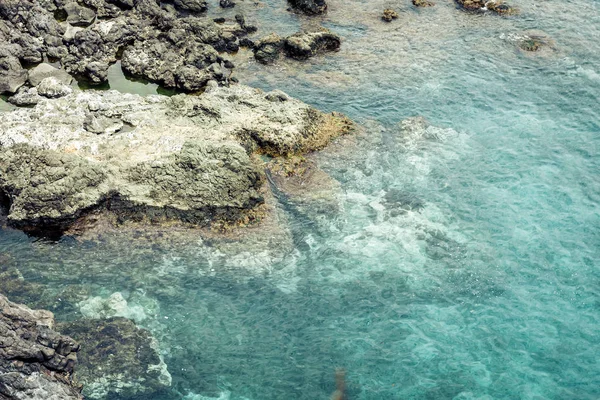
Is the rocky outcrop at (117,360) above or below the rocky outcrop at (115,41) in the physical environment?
below

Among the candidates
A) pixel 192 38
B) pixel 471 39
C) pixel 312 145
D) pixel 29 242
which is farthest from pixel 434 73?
pixel 29 242

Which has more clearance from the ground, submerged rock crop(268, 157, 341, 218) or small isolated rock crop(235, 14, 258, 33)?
small isolated rock crop(235, 14, 258, 33)

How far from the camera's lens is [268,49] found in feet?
109

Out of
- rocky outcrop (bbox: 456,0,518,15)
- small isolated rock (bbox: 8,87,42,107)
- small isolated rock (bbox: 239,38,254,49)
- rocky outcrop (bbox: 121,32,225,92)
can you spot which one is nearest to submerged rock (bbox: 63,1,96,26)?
rocky outcrop (bbox: 121,32,225,92)

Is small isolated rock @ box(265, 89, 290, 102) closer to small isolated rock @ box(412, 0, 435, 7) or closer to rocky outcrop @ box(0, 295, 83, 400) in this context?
small isolated rock @ box(412, 0, 435, 7)

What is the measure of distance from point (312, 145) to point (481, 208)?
26.8 ft

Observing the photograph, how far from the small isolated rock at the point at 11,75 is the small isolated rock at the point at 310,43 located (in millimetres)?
14291

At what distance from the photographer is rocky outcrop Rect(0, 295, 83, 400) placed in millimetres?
16406

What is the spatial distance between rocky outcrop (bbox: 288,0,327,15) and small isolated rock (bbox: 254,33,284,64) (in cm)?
499

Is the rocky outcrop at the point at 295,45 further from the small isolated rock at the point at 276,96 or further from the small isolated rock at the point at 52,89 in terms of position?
the small isolated rock at the point at 52,89

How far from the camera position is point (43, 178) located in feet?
75.3

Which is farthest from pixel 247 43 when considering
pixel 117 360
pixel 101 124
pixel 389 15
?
pixel 117 360

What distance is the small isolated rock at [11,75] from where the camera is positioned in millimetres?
28734

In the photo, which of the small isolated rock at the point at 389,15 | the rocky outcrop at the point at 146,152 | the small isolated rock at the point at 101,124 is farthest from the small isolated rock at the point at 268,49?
the small isolated rock at the point at 101,124
